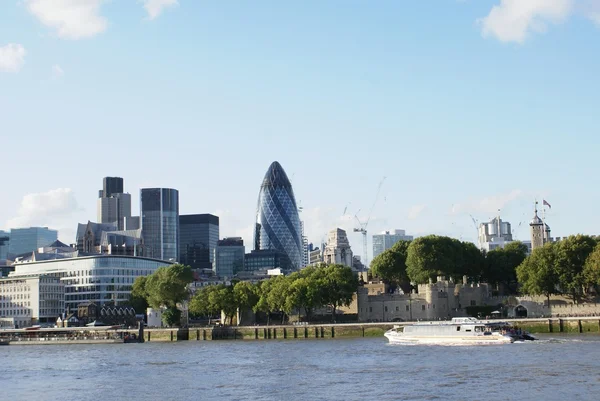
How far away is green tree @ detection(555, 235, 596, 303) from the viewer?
422ft

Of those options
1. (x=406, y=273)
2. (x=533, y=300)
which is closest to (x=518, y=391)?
(x=533, y=300)

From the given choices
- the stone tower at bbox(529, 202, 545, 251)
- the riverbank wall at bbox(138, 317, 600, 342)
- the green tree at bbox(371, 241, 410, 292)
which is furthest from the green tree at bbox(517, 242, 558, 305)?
the stone tower at bbox(529, 202, 545, 251)

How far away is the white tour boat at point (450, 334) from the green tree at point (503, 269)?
1830 inches

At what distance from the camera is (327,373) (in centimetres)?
7306

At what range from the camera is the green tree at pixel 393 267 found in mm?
155625

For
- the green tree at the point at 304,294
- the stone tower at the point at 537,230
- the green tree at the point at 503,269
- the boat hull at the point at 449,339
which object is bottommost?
the boat hull at the point at 449,339

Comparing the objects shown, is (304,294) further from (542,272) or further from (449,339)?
(449,339)

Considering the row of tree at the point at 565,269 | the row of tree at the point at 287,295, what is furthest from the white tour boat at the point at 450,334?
the row of tree at the point at 565,269

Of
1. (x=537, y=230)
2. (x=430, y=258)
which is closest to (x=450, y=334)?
(x=430, y=258)

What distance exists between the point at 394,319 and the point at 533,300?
64.5 feet

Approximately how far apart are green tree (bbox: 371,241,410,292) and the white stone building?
70.7 metres

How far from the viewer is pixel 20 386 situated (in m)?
74.1

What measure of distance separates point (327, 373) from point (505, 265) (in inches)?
3335

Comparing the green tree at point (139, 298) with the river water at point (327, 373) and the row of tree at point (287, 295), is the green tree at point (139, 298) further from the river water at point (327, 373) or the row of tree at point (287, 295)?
the river water at point (327, 373)
